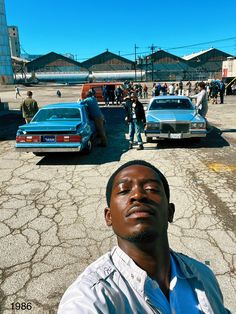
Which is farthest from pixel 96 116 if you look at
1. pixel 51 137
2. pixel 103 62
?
pixel 103 62

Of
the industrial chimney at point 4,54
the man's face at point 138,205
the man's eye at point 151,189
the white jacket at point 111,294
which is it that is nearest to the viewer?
the white jacket at point 111,294

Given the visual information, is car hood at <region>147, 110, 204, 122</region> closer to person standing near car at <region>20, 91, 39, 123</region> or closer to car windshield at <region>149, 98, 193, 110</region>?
car windshield at <region>149, 98, 193, 110</region>

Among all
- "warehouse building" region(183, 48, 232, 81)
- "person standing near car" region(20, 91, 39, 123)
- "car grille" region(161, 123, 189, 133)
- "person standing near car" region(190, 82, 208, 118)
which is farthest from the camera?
"warehouse building" region(183, 48, 232, 81)

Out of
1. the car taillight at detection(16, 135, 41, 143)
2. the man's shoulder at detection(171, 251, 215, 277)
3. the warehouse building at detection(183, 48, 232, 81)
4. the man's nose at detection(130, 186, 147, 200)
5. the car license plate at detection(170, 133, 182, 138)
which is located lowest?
the car license plate at detection(170, 133, 182, 138)

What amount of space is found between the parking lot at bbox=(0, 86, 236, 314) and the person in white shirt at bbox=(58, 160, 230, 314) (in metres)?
1.47

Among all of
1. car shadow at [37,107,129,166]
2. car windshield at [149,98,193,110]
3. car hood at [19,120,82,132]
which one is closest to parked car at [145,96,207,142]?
car windshield at [149,98,193,110]

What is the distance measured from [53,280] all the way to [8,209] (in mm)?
2084

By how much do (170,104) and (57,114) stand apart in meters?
3.99

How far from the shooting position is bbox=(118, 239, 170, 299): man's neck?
1.39 m

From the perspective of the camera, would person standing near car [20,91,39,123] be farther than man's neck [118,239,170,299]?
Yes

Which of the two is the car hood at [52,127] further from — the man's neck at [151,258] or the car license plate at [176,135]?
the man's neck at [151,258]

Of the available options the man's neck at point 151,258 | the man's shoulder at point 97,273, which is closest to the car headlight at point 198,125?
the man's neck at point 151,258

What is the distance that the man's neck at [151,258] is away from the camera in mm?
1386

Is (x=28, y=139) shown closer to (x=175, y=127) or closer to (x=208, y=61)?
(x=175, y=127)
